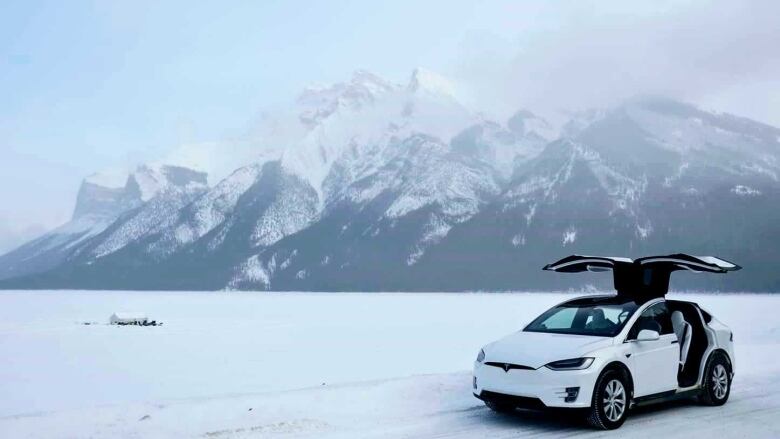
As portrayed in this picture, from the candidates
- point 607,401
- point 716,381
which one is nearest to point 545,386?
point 607,401

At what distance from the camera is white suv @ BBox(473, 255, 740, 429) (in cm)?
961

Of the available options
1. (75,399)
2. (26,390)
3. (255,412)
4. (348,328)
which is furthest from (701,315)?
(348,328)

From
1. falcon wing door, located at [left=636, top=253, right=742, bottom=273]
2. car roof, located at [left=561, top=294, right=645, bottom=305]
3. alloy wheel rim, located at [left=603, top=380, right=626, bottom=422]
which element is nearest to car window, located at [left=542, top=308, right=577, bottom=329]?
car roof, located at [left=561, top=294, right=645, bottom=305]

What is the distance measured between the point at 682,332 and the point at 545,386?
3111 millimetres

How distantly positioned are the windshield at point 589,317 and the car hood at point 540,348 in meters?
0.25

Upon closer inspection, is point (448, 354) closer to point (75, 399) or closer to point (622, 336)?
point (75, 399)

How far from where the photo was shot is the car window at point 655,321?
1051 cm

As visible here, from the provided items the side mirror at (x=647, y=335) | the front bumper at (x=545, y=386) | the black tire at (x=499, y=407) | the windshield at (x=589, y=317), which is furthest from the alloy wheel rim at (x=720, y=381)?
the black tire at (x=499, y=407)

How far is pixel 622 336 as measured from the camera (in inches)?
400

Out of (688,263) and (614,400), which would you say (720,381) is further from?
(614,400)

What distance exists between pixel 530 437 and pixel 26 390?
1346cm

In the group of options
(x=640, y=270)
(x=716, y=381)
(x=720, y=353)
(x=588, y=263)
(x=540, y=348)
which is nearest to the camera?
(x=540, y=348)

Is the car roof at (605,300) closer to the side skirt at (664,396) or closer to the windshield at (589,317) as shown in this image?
the windshield at (589,317)

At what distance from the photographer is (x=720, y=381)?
38.3 feet
